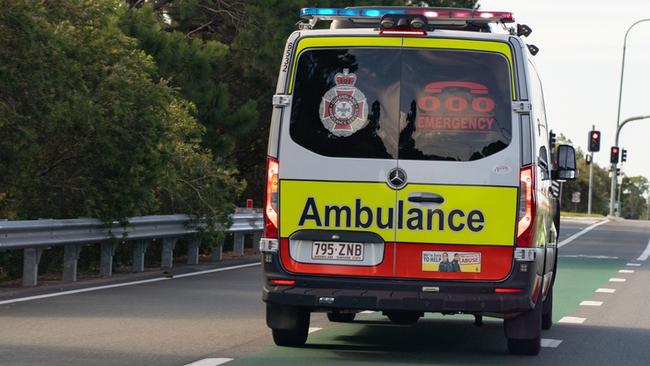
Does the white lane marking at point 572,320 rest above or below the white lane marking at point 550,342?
below

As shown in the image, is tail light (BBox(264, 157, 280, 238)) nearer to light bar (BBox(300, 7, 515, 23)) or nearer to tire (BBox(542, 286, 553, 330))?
light bar (BBox(300, 7, 515, 23))

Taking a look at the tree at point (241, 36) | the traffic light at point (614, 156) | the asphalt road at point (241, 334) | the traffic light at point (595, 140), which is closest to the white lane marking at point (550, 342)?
the asphalt road at point (241, 334)

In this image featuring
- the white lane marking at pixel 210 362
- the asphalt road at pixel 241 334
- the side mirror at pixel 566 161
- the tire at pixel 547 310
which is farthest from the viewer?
the tire at pixel 547 310

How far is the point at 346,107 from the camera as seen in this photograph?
10984 millimetres

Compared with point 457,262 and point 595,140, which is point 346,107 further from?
Answer: point 595,140

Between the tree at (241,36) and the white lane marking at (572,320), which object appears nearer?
the white lane marking at (572,320)

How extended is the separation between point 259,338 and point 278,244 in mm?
1708

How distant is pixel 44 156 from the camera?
69.5 ft

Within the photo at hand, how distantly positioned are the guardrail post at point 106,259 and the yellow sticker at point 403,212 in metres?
9.23

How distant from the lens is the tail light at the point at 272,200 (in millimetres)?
11109

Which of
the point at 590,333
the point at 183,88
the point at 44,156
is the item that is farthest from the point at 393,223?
the point at 183,88

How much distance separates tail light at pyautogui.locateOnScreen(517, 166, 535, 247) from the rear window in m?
0.31

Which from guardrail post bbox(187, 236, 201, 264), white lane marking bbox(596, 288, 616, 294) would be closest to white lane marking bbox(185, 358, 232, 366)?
white lane marking bbox(596, 288, 616, 294)

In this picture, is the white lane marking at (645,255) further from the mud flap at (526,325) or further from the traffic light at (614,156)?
the traffic light at (614,156)
